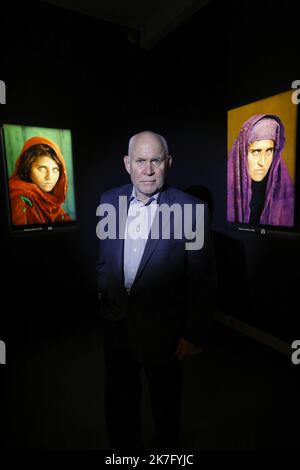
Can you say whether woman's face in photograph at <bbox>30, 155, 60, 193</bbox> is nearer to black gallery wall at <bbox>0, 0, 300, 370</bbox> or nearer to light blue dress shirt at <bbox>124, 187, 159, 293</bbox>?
black gallery wall at <bbox>0, 0, 300, 370</bbox>

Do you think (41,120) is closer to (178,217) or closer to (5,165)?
(5,165)

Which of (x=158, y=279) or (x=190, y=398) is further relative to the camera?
(x=190, y=398)

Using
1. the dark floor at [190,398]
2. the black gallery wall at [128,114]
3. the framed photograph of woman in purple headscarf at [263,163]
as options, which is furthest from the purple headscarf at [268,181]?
the dark floor at [190,398]

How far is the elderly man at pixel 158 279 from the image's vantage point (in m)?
1.41

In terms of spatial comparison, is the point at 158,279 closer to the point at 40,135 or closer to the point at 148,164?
the point at 148,164

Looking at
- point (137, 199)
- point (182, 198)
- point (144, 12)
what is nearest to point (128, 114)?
point (144, 12)

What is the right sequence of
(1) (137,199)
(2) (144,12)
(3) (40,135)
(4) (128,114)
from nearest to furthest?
(1) (137,199) < (3) (40,135) < (2) (144,12) < (4) (128,114)

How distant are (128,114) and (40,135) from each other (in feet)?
3.89

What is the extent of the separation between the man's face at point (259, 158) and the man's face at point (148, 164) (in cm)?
148

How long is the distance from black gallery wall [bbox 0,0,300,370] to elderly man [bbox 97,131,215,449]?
4.77 feet

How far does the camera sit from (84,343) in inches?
118

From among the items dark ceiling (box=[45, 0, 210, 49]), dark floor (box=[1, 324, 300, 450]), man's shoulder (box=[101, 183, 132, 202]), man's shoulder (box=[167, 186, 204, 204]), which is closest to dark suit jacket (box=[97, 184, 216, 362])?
man's shoulder (box=[167, 186, 204, 204])

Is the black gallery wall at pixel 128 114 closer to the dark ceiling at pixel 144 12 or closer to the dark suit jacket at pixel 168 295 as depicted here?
the dark ceiling at pixel 144 12

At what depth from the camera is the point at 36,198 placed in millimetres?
3162
